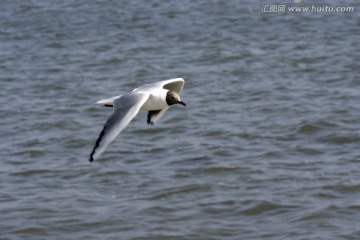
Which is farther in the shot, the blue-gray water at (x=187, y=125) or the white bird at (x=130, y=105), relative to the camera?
the blue-gray water at (x=187, y=125)

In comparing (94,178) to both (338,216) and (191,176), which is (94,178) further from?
(338,216)

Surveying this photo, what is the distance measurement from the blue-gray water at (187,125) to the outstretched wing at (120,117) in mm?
1354

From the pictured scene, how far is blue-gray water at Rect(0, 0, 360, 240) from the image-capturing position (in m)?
8.02

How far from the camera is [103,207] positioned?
8234 mm

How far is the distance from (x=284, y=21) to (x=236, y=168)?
255 inches

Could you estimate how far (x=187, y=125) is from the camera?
34.5 feet

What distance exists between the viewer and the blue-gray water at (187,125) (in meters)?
8.02

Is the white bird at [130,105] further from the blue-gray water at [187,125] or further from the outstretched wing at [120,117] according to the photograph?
the blue-gray water at [187,125]

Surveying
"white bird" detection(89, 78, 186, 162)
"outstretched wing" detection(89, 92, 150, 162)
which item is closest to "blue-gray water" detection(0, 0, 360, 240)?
"white bird" detection(89, 78, 186, 162)

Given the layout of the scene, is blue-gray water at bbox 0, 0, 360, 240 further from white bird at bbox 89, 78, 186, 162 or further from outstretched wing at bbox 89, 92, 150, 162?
outstretched wing at bbox 89, 92, 150, 162

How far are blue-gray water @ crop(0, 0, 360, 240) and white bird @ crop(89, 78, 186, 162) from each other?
3.90 ft

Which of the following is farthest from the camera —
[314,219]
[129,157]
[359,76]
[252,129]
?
[359,76]

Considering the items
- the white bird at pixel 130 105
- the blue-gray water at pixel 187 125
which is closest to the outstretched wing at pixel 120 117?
the white bird at pixel 130 105

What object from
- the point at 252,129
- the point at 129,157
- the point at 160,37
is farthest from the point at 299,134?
the point at 160,37
